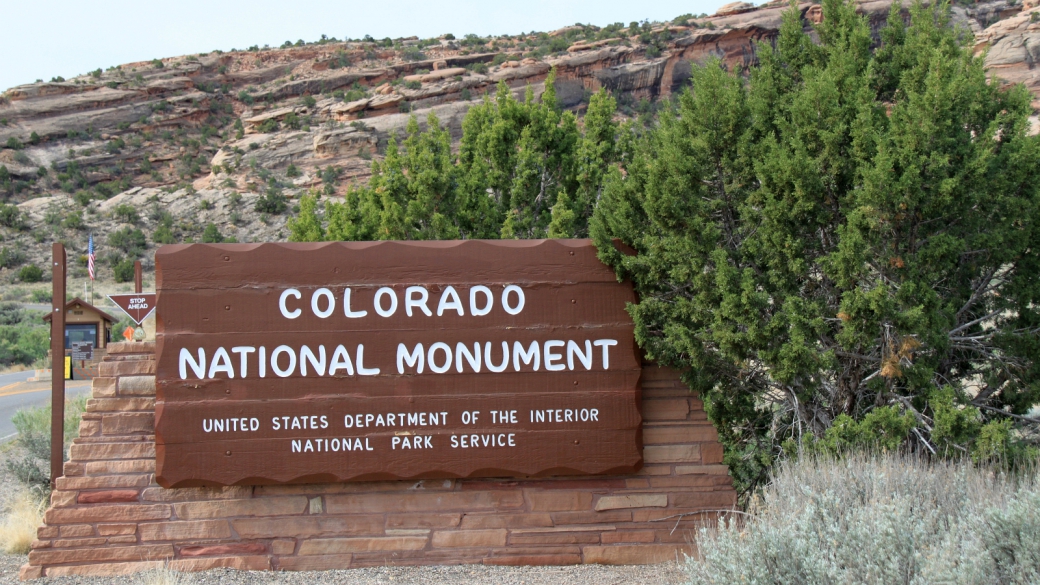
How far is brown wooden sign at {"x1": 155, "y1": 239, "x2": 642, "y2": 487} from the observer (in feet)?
16.0

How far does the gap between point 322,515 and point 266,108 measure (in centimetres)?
6692

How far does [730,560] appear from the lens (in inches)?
139

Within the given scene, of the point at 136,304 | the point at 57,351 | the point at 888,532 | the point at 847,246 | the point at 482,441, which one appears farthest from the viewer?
the point at 136,304

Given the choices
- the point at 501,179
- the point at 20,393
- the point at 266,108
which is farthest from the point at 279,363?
the point at 266,108

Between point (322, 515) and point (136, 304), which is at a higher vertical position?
point (136, 304)

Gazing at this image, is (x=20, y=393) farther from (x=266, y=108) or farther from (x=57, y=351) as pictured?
(x=266, y=108)

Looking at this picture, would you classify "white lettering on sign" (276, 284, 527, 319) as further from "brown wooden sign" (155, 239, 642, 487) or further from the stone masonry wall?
the stone masonry wall

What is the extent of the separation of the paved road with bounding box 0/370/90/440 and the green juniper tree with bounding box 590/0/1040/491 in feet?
40.4

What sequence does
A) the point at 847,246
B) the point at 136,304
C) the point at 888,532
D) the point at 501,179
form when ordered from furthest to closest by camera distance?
the point at 501,179 < the point at 136,304 < the point at 847,246 < the point at 888,532

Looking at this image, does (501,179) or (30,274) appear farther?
(30,274)

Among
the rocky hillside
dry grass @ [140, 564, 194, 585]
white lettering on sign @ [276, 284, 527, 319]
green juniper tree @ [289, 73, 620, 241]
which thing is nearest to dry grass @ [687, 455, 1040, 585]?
white lettering on sign @ [276, 284, 527, 319]

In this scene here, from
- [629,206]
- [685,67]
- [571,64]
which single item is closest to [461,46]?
[571,64]

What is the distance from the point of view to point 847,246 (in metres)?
4.44

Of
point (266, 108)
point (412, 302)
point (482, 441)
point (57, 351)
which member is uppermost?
point (266, 108)
